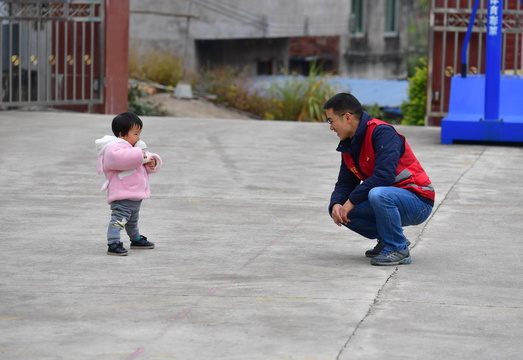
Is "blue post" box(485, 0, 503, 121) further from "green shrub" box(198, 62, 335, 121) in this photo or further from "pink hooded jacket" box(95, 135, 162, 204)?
"green shrub" box(198, 62, 335, 121)

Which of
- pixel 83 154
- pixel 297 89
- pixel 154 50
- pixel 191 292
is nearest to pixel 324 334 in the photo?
pixel 191 292

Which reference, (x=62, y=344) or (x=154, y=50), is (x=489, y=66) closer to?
(x=62, y=344)

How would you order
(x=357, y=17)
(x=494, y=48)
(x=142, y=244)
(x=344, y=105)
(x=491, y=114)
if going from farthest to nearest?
(x=357, y=17), (x=491, y=114), (x=494, y=48), (x=142, y=244), (x=344, y=105)

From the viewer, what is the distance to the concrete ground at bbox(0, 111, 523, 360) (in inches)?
193

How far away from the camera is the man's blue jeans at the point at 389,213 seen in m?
6.51

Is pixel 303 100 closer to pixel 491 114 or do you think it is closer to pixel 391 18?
pixel 491 114

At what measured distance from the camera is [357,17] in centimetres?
3441

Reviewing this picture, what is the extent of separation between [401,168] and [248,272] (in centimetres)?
124

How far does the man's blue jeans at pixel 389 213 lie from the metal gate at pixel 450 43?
9.95 m

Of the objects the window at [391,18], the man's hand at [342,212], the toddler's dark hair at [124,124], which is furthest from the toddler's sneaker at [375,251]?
the window at [391,18]

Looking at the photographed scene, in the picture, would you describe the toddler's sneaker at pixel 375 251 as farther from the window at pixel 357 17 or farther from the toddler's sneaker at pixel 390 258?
the window at pixel 357 17

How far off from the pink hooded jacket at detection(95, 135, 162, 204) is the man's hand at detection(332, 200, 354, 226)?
1.29 meters

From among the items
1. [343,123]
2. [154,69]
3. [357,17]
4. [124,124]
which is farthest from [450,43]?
[357,17]

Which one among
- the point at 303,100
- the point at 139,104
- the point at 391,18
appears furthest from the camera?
the point at 391,18
